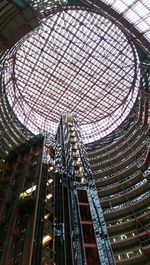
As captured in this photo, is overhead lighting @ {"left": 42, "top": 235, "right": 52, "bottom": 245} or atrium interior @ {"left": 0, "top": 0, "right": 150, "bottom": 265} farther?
overhead lighting @ {"left": 42, "top": 235, "right": 52, "bottom": 245}

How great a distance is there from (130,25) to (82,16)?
385 inches

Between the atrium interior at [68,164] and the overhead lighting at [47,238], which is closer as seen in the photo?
the atrium interior at [68,164]

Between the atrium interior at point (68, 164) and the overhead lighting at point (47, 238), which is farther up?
the atrium interior at point (68, 164)

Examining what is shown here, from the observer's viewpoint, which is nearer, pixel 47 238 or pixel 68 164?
pixel 47 238

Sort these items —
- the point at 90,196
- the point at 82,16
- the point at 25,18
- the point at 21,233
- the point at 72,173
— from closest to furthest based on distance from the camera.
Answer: the point at 25,18 < the point at 21,233 < the point at 90,196 < the point at 72,173 < the point at 82,16

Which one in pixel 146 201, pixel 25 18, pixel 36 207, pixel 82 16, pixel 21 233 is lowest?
pixel 21 233

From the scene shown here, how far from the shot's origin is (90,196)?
24703 mm

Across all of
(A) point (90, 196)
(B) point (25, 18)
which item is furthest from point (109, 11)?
(B) point (25, 18)

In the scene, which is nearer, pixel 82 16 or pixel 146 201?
pixel 146 201

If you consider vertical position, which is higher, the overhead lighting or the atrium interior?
the atrium interior

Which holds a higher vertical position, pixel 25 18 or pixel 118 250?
pixel 118 250

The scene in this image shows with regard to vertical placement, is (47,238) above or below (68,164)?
below

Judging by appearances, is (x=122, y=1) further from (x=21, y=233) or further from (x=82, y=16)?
(x=21, y=233)

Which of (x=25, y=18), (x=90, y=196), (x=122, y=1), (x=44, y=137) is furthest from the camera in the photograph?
(x=122, y=1)
